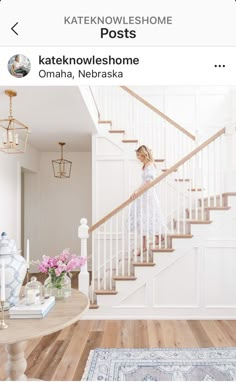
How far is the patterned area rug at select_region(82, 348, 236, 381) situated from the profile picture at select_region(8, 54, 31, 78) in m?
2.23

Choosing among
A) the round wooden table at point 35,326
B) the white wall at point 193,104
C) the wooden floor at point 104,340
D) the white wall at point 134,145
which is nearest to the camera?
the round wooden table at point 35,326

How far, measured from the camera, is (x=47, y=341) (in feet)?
10.4

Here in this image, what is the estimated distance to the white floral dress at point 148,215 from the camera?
386cm

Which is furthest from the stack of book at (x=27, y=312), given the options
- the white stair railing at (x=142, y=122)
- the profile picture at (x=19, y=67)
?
the white stair railing at (x=142, y=122)

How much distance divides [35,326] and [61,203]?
5297mm

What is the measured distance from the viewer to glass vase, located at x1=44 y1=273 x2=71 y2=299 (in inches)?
78.9

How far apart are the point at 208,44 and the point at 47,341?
116 inches

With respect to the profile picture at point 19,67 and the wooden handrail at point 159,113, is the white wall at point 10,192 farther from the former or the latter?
the profile picture at point 19,67

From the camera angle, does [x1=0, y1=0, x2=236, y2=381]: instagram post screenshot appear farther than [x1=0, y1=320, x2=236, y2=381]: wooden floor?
No

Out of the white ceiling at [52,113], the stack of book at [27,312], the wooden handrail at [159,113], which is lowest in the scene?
the stack of book at [27,312]

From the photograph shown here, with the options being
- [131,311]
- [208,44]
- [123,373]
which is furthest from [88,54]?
[131,311]

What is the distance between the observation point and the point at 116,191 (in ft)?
16.7

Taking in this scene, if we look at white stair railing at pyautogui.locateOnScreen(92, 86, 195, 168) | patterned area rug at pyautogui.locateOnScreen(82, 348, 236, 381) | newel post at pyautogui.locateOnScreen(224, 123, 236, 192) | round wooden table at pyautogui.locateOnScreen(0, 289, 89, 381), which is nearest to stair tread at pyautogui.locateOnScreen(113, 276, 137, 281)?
patterned area rug at pyautogui.locateOnScreen(82, 348, 236, 381)

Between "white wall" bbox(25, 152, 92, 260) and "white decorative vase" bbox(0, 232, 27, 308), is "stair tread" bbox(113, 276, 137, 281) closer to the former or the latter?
"white decorative vase" bbox(0, 232, 27, 308)
